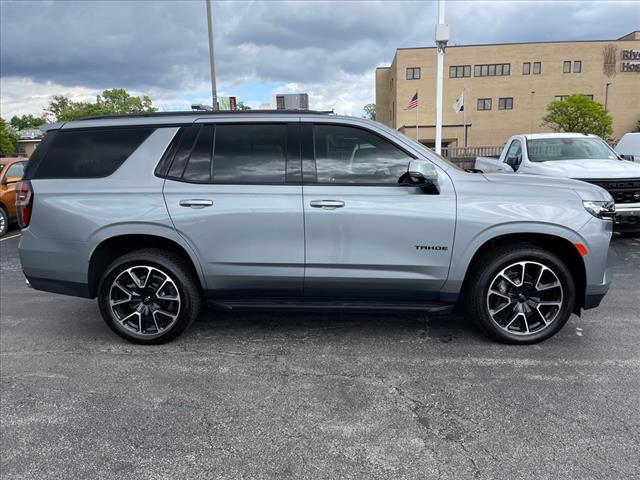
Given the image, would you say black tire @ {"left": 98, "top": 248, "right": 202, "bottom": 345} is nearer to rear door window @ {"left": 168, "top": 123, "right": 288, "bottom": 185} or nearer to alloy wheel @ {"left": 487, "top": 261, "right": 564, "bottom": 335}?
rear door window @ {"left": 168, "top": 123, "right": 288, "bottom": 185}

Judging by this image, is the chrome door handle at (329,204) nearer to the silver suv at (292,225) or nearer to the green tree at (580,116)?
the silver suv at (292,225)

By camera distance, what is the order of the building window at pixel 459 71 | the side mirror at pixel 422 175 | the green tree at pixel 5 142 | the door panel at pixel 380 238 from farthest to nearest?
the green tree at pixel 5 142
the building window at pixel 459 71
the door panel at pixel 380 238
the side mirror at pixel 422 175

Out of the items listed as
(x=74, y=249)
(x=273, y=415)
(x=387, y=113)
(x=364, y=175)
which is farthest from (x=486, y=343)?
(x=387, y=113)

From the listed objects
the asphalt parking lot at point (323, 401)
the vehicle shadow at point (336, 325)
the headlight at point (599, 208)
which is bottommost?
the asphalt parking lot at point (323, 401)

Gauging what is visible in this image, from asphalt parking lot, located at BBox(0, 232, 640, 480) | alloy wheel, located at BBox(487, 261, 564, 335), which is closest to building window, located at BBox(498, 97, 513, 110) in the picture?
asphalt parking lot, located at BBox(0, 232, 640, 480)

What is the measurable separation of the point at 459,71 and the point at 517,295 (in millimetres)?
57782

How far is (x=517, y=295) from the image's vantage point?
3945mm

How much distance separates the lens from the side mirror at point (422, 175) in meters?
3.59

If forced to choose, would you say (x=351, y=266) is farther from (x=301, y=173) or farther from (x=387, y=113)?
(x=387, y=113)

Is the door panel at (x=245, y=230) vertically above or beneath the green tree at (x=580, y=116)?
beneath

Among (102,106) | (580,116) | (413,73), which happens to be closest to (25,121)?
(102,106)

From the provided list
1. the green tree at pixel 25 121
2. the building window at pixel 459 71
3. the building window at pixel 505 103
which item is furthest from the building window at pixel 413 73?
the green tree at pixel 25 121

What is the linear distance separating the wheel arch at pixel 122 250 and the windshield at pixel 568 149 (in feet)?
23.8

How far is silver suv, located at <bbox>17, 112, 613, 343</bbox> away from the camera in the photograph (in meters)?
3.79
